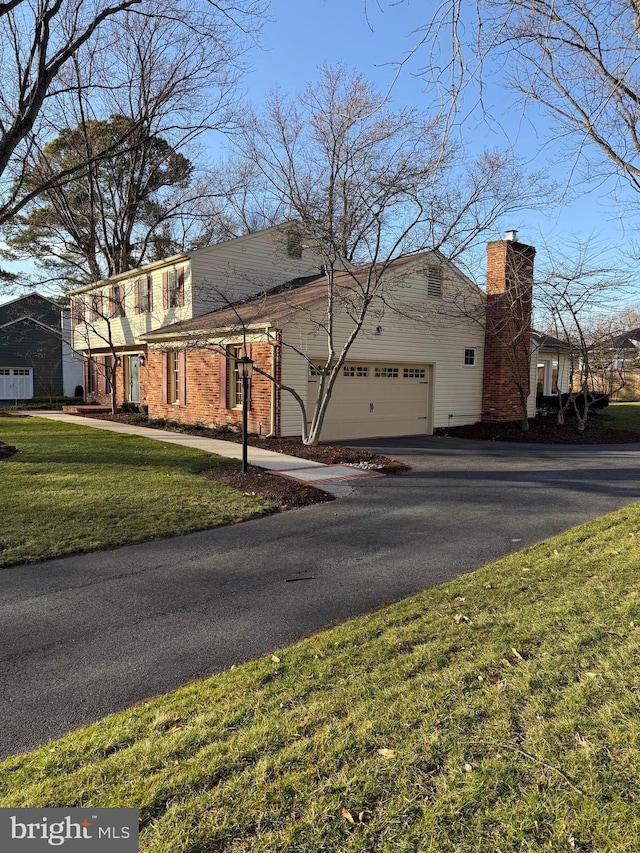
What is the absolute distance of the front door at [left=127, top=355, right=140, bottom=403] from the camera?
22844 millimetres

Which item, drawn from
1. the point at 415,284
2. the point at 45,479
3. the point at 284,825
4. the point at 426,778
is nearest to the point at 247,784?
the point at 284,825

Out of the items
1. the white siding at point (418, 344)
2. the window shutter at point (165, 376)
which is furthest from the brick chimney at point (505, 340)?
the window shutter at point (165, 376)

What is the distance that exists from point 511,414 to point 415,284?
5.91 meters

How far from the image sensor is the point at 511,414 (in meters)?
19.1

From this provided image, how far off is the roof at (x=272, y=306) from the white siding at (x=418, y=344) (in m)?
0.48

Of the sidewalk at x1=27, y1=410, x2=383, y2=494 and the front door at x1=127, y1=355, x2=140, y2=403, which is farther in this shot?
the front door at x1=127, y1=355, x2=140, y2=403

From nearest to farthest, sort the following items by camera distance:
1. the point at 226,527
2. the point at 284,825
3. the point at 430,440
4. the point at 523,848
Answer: the point at 523,848 < the point at 284,825 < the point at 226,527 < the point at 430,440

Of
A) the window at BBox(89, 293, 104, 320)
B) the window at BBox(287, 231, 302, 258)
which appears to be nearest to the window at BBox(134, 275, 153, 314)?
the window at BBox(89, 293, 104, 320)

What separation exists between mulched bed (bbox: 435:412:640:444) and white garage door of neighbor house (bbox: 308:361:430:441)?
1273 millimetres

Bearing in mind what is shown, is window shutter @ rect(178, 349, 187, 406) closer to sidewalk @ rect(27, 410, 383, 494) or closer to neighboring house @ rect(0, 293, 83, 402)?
sidewalk @ rect(27, 410, 383, 494)

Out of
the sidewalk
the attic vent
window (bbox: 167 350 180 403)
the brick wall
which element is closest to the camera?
the sidewalk

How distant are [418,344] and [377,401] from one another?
244 centimetres

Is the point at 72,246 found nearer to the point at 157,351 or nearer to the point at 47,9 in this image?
the point at 157,351

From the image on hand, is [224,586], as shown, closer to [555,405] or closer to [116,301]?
[555,405]
